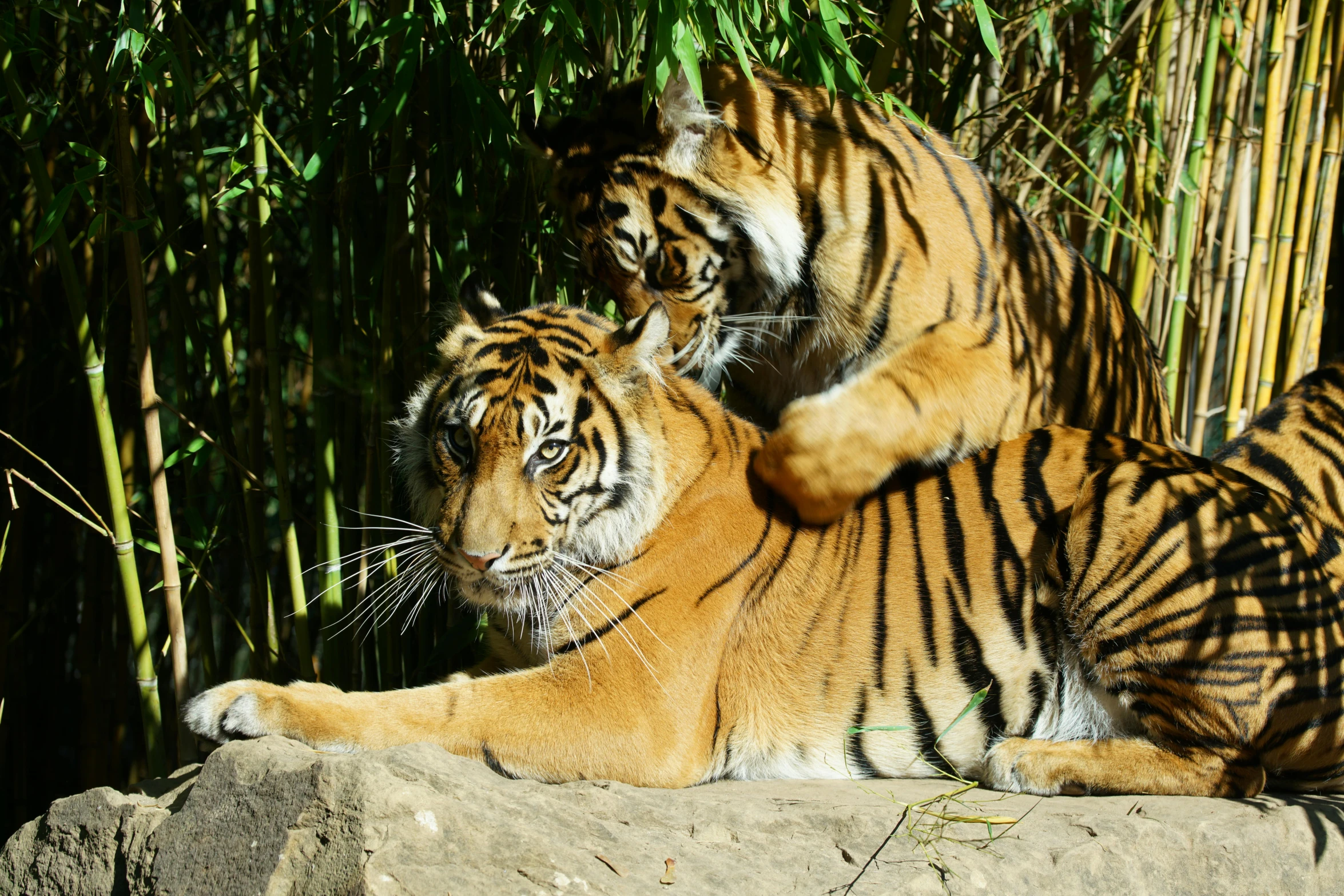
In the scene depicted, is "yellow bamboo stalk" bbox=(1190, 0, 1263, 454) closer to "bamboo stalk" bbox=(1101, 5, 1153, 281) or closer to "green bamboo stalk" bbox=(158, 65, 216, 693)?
"bamboo stalk" bbox=(1101, 5, 1153, 281)

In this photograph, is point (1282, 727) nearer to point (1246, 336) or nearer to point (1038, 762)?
point (1038, 762)

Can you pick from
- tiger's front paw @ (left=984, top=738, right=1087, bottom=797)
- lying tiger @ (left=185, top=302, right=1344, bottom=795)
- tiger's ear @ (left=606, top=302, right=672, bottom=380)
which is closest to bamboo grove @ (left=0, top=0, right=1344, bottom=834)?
lying tiger @ (left=185, top=302, right=1344, bottom=795)

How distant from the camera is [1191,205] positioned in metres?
3.69

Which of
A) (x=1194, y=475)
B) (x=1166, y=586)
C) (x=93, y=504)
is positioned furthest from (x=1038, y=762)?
(x=93, y=504)

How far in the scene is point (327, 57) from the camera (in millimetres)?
2559

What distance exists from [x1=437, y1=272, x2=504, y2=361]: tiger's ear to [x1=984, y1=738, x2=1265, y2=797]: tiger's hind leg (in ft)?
4.67

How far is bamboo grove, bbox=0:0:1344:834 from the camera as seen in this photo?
246 cm

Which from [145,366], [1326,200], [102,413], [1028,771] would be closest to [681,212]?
[145,366]

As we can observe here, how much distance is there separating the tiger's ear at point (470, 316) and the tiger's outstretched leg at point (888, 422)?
68 cm

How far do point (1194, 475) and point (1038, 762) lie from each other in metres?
0.71

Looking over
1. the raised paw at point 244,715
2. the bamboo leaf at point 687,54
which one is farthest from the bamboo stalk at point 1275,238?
the raised paw at point 244,715

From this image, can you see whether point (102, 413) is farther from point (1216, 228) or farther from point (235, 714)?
point (1216, 228)

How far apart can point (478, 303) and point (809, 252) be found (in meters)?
0.81

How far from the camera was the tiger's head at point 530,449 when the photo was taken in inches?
85.7
